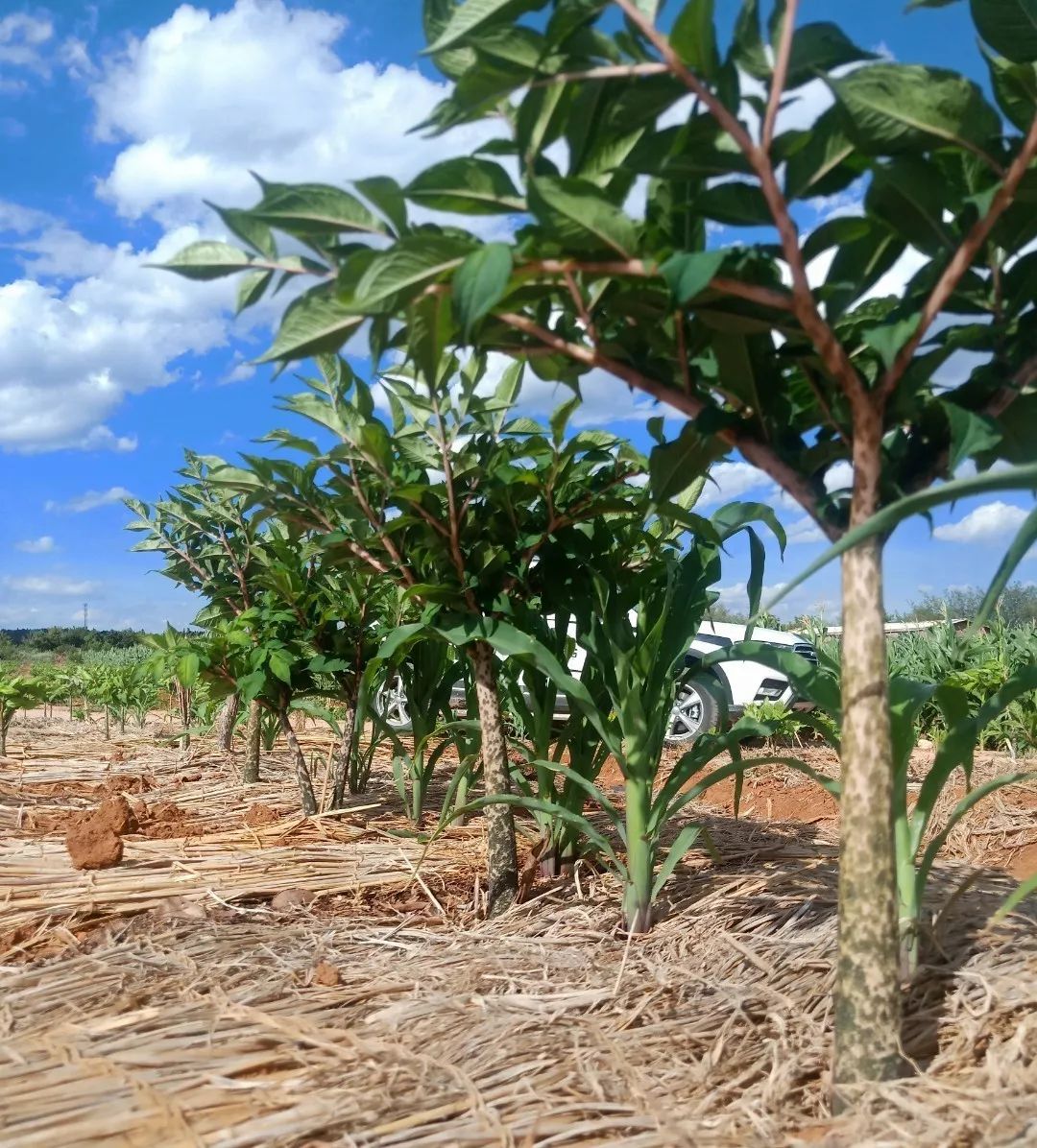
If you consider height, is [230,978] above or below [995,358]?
below

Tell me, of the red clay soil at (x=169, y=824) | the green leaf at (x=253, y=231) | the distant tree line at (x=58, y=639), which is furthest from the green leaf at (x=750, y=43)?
the distant tree line at (x=58, y=639)

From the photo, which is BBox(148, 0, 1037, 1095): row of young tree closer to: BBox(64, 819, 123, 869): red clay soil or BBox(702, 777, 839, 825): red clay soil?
BBox(64, 819, 123, 869): red clay soil

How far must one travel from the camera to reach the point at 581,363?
145cm

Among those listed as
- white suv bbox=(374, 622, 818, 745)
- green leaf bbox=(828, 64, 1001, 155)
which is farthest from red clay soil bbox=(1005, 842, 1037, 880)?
white suv bbox=(374, 622, 818, 745)

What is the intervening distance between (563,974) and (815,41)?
1.88 meters

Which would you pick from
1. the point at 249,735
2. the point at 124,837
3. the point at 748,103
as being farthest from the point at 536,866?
the point at 249,735

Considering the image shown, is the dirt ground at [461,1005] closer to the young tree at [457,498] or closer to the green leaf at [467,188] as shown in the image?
the young tree at [457,498]

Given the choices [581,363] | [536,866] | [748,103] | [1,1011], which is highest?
[748,103]

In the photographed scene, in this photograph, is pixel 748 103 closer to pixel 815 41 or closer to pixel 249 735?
pixel 815 41

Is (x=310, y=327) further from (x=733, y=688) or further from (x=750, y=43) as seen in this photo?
(x=733, y=688)

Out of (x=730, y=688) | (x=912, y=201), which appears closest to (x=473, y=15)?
(x=912, y=201)

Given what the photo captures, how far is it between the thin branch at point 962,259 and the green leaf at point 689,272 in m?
0.35

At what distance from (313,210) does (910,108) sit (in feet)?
2.53

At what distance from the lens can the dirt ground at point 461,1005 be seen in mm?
1474
